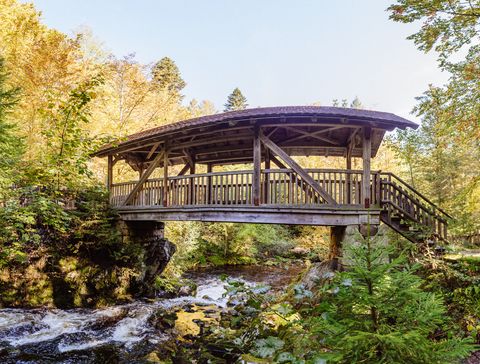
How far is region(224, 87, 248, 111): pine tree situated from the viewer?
153 ft

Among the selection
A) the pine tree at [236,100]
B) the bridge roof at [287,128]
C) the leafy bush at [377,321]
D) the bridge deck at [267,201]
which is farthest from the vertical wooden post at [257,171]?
the pine tree at [236,100]

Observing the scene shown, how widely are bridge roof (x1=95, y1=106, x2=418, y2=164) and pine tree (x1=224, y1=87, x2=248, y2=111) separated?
3644cm

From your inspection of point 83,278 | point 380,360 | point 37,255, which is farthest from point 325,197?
point 37,255

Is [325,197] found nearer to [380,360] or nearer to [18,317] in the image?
[380,360]

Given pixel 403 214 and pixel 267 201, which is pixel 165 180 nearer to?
pixel 267 201

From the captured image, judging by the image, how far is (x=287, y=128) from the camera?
8.59 metres

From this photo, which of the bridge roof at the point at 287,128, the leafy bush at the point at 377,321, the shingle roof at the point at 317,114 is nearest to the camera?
the leafy bush at the point at 377,321

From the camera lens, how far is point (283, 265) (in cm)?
1881

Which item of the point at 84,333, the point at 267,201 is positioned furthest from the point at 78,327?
the point at 267,201

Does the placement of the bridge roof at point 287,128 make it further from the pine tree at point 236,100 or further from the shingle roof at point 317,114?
the pine tree at point 236,100

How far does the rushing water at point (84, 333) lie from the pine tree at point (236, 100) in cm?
4044

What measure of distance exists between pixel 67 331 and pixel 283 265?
1382cm

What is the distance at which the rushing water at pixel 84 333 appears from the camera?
19.7ft

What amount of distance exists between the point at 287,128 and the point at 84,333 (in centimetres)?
751
